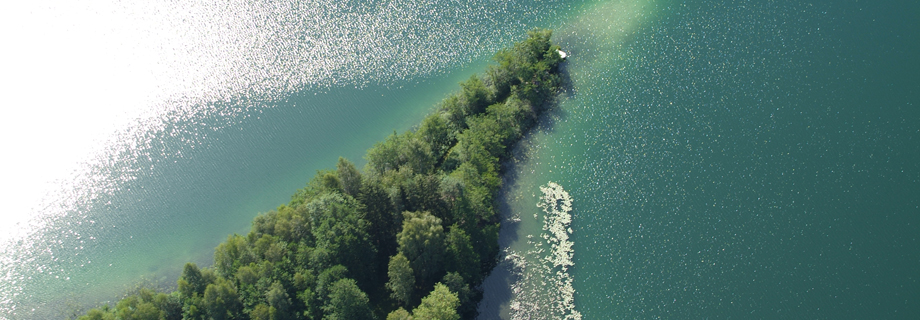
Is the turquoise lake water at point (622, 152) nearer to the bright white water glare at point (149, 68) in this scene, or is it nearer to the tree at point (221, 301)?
the bright white water glare at point (149, 68)

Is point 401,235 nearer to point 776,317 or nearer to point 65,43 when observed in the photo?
point 776,317

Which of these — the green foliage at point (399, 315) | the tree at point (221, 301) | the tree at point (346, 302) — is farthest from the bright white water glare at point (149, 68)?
the green foliage at point (399, 315)

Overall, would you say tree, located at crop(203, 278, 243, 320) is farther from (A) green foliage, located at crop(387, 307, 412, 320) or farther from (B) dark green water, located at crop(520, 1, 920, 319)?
(B) dark green water, located at crop(520, 1, 920, 319)

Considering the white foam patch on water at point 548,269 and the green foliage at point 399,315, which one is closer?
the green foliage at point 399,315

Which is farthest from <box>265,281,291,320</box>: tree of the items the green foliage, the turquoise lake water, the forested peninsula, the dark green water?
the dark green water

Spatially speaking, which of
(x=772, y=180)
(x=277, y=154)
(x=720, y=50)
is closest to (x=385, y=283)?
(x=277, y=154)

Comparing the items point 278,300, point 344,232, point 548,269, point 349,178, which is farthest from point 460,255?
point 278,300

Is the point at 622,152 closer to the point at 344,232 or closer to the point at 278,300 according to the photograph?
the point at 344,232
